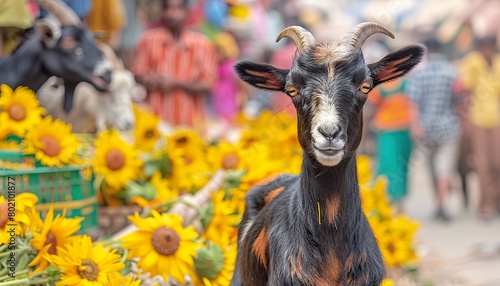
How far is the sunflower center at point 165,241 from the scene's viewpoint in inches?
162

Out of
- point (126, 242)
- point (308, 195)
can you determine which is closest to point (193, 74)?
point (126, 242)

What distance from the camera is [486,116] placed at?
446 inches

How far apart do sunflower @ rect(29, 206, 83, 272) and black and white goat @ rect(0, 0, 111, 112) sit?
1.90m

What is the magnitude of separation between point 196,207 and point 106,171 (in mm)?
888

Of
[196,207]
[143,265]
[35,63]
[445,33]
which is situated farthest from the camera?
[445,33]

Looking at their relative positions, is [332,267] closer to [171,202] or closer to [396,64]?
[396,64]

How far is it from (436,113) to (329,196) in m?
7.51

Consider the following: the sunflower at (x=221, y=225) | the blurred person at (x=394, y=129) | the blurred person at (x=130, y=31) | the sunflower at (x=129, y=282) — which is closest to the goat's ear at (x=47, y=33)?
the sunflower at (x=221, y=225)

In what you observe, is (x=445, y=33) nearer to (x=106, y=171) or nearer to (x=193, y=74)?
(x=193, y=74)

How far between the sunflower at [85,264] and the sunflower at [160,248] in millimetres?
274

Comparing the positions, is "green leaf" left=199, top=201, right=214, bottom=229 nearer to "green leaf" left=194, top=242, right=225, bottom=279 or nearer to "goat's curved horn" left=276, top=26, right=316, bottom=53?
"green leaf" left=194, top=242, right=225, bottom=279

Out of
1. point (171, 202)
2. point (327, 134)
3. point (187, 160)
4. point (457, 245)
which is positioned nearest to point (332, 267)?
point (327, 134)

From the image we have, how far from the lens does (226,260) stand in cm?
431

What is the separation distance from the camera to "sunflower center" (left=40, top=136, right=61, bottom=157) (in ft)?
15.3
